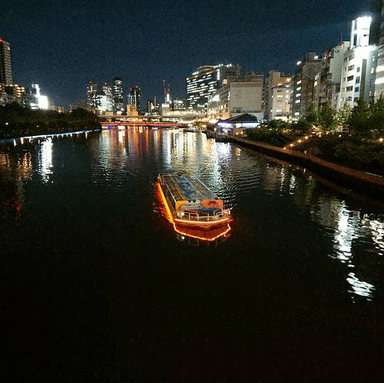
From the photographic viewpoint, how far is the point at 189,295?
41.4ft

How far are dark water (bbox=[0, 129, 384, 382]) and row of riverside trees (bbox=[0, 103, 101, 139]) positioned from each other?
7882 centimetres

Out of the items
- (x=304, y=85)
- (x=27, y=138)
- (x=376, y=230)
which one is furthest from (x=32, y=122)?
(x=376, y=230)

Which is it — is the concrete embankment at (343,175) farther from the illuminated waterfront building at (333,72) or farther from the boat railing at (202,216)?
the illuminated waterfront building at (333,72)

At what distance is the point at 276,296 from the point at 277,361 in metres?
3.33

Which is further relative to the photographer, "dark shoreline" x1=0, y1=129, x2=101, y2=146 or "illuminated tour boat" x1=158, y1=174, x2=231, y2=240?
"dark shoreline" x1=0, y1=129, x2=101, y2=146

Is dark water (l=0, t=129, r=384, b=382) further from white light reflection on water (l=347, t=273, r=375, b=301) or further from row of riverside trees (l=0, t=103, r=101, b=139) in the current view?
row of riverside trees (l=0, t=103, r=101, b=139)

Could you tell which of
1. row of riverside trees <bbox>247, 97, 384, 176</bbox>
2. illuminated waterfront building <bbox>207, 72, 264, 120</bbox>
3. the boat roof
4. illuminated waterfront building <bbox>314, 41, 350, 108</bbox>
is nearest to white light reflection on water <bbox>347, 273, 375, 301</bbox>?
the boat roof

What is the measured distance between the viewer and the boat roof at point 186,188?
2280 centimetres

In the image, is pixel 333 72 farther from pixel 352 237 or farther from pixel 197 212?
pixel 197 212

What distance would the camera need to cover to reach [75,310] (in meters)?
11.8

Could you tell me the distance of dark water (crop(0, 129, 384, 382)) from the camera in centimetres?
937

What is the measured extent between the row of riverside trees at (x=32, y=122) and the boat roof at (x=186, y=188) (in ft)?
238

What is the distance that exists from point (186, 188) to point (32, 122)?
98439 millimetres

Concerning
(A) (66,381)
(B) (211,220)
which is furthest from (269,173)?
(A) (66,381)
